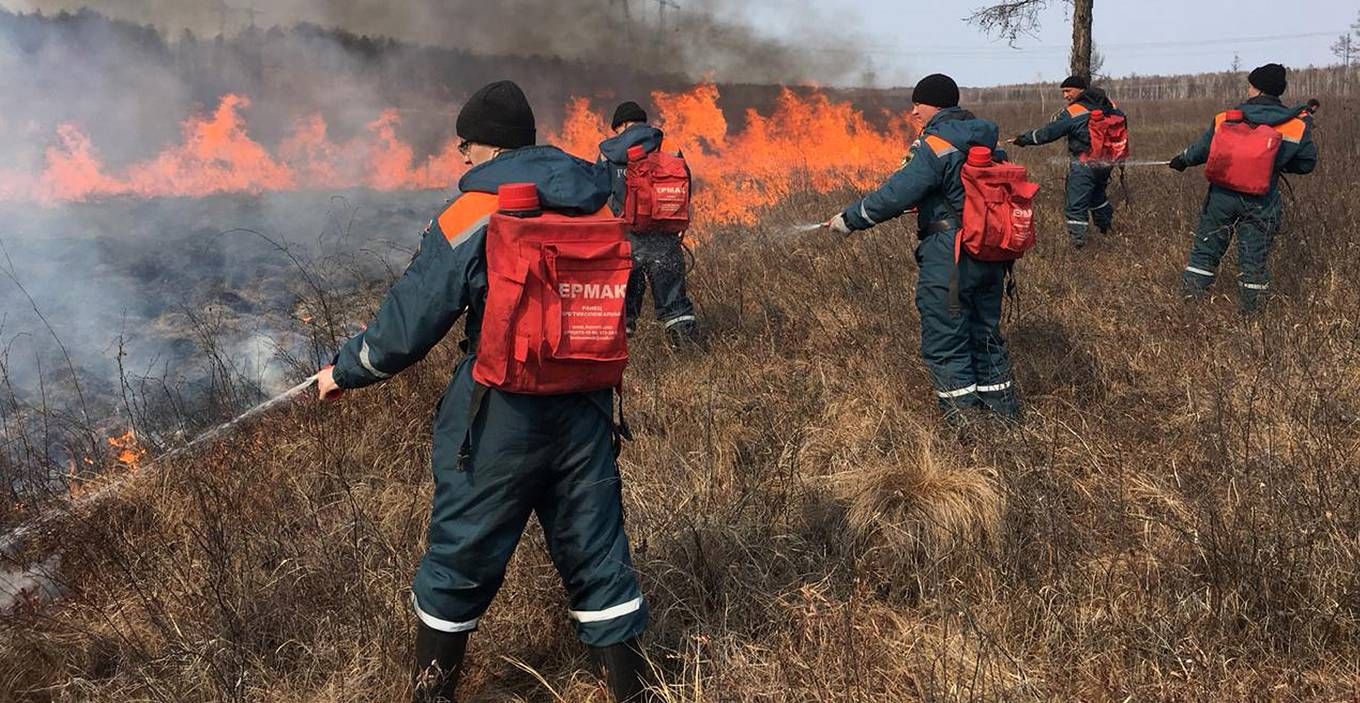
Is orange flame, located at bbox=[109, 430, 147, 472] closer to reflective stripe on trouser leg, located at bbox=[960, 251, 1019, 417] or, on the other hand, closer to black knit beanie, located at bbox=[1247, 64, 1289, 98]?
reflective stripe on trouser leg, located at bbox=[960, 251, 1019, 417]

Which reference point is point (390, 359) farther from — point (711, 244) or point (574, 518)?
point (711, 244)

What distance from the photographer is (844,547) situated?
9.96 ft

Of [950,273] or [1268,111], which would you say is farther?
[1268,111]

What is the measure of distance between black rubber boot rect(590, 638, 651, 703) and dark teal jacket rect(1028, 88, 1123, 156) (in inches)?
318

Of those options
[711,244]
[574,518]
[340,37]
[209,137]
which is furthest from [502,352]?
[340,37]

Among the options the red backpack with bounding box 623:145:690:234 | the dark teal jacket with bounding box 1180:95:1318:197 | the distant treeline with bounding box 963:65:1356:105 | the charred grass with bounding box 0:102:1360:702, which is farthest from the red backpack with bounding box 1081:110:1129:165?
the distant treeline with bounding box 963:65:1356:105

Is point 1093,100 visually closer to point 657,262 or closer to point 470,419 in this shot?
point 657,262

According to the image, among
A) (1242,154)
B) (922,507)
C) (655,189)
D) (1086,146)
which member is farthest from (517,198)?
(1086,146)

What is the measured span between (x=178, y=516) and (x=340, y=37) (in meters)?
12.4

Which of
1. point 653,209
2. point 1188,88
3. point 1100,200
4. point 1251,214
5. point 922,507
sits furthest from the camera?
point 1188,88

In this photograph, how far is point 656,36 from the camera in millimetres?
18297

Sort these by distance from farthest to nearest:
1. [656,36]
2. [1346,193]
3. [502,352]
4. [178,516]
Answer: [656,36] → [1346,193] → [178,516] → [502,352]

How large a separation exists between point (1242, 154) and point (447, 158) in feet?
42.2

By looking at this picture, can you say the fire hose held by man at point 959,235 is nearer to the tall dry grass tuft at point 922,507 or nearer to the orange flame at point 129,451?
the tall dry grass tuft at point 922,507
